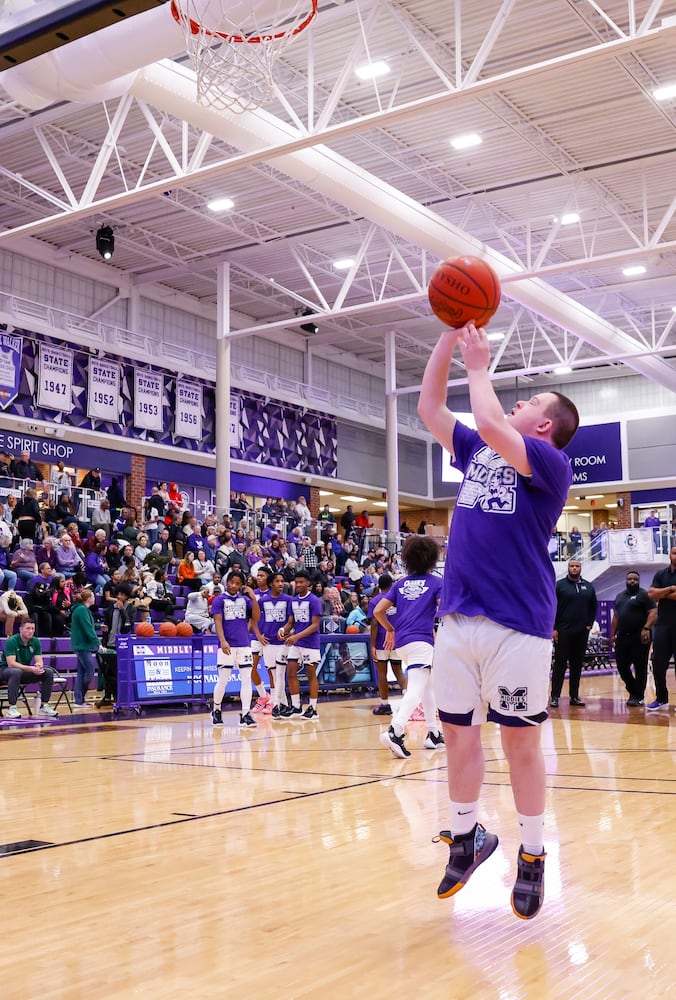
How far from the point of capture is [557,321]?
2462 cm

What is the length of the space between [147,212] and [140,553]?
872 centimetres

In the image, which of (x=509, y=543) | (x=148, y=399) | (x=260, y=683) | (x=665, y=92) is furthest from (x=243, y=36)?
(x=148, y=399)

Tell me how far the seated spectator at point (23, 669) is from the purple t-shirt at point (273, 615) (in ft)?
9.57

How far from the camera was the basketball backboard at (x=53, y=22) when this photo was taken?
7934mm

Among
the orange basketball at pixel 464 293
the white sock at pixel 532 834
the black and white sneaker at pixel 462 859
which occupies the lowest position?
the black and white sneaker at pixel 462 859

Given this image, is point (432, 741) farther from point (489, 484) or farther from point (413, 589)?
point (489, 484)

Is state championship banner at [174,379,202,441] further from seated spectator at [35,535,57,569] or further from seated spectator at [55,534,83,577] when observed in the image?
seated spectator at [35,535,57,569]

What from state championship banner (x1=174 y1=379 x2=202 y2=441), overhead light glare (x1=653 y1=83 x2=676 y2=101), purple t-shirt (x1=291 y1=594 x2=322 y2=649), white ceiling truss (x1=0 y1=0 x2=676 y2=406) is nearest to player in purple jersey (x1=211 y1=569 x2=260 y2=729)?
purple t-shirt (x1=291 y1=594 x2=322 y2=649)

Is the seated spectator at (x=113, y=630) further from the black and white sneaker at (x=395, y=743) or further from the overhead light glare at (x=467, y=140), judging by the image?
the overhead light glare at (x=467, y=140)

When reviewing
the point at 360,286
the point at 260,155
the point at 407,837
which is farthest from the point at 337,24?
the point at 407,837

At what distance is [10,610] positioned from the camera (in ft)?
47.8

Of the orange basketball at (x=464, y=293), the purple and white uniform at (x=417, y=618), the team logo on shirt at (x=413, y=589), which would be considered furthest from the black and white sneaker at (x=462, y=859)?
the team logo on shirt at (x=413, y=589)

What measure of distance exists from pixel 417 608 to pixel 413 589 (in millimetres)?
175

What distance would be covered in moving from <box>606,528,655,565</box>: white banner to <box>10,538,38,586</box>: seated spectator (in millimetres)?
20926
